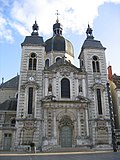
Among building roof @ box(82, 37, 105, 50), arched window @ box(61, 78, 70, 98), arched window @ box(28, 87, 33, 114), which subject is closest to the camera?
arched window @ box(28, 87, 33, 114)

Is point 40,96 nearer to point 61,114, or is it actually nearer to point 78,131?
point 61,114

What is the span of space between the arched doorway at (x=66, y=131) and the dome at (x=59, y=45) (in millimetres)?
14793

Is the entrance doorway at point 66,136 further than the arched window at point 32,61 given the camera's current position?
No

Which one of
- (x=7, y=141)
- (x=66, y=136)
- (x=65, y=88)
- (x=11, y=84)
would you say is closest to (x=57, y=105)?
(x=65, y=88)

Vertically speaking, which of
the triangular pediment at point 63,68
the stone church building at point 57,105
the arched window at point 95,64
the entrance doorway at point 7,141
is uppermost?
the arched window at point 95,64

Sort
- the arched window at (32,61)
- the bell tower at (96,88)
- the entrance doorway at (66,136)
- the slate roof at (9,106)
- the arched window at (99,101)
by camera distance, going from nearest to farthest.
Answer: the entrance doorway at (66,136) → the bell tower at (96,88) → the arched window at (99,101) → the slate roof at (9,106) → the arched window at (32,61)

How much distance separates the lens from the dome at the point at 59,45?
38250 mm

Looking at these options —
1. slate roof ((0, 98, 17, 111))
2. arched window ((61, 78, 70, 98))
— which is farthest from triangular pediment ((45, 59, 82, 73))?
slate roof ((0, 98, 17, 111))

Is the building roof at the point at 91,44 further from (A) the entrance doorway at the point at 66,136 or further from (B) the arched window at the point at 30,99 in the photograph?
(A) the entrance doorway at the point at 66,136

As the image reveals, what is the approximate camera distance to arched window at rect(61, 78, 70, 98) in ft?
96.8

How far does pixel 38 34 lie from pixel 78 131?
17767mm

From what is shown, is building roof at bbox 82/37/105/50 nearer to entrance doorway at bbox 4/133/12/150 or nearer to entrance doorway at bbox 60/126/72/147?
entrance doorway at bbox 60/126/72/147

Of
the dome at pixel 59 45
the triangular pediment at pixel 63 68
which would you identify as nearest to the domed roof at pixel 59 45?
the dome at pixel 59 45

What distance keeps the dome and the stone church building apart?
4.75 metres
